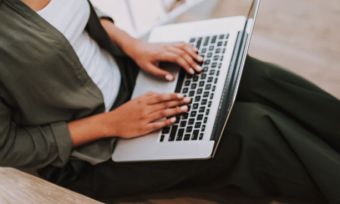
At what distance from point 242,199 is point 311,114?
0.28 m

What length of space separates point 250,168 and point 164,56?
14.2 inches

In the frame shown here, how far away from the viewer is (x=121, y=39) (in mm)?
1150

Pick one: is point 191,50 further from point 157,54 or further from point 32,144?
point 32,144

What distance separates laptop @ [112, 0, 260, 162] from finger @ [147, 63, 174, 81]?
0.02 meters

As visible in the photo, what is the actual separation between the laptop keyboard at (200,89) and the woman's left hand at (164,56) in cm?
2

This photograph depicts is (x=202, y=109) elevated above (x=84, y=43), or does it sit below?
below

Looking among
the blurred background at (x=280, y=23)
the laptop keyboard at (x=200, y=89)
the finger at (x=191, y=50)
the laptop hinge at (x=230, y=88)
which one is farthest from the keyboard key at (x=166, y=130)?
the blurred background at (x=280, y=23)

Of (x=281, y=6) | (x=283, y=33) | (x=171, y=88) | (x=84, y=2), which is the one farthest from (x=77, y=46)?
(x=281, y=6)

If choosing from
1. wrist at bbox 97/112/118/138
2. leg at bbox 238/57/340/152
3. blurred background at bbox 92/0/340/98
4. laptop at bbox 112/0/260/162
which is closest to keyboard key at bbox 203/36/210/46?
laptop at bbox 112/0/260/162

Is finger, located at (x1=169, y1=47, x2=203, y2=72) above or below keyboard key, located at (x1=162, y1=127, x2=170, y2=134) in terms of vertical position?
above

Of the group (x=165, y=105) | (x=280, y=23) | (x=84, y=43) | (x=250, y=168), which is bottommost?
(x=280, y=23)

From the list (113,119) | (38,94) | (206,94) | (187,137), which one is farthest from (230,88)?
(38,94)

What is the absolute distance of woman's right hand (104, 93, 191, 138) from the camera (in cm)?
98

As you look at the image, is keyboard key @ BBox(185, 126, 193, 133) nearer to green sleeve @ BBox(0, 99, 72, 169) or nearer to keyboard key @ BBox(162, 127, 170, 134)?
keyboard key @ BBox(162, 127, 170, 134)
